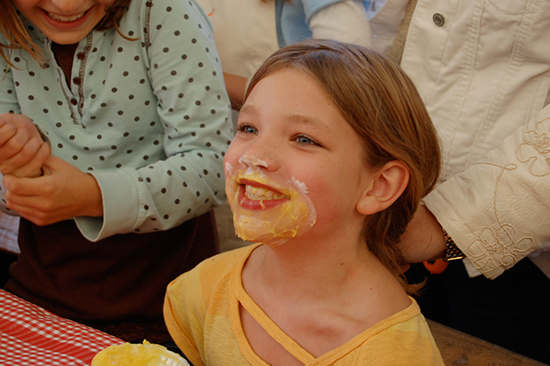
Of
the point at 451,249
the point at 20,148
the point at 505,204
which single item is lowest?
the point at 451,249

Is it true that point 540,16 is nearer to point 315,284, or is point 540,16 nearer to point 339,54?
point 339,54

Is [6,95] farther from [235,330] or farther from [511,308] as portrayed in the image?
[511,308]

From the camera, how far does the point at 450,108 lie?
1411 mm

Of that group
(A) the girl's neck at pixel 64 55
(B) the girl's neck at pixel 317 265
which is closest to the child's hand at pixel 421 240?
(B) the girl's neck at pixel 317 265

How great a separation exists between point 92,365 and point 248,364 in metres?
0.31

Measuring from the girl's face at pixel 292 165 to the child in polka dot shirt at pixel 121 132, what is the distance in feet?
1.22

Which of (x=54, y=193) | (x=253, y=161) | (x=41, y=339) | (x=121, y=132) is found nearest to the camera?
(x=253, y=161)

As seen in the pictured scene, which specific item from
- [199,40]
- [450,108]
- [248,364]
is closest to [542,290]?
[450,108]

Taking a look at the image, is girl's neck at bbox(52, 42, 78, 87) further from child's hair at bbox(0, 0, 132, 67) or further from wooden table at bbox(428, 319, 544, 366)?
wooden table at bbox(428, 319, 544, 366)

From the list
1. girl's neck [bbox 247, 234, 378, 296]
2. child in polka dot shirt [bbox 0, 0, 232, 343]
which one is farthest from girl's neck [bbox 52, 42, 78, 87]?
girl's neck [bbox 247, 234, 378, 296]

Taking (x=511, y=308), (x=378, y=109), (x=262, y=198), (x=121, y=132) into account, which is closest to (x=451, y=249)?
(x=511, y=308)

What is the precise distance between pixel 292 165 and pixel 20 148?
2.11 feet

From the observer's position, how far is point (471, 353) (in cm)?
127

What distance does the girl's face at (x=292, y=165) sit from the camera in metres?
0.95
